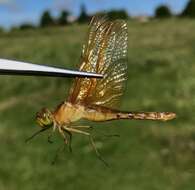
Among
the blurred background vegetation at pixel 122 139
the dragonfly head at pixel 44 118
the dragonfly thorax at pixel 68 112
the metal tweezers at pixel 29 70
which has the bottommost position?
the blurred background vegetation at pixel 122 139

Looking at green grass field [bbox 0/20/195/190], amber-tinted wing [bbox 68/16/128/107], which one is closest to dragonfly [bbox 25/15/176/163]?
amber-tinted wing [bbox 68/16/128/107]

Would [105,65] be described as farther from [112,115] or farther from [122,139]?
[122,139]

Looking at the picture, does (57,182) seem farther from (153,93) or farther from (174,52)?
(174,52)

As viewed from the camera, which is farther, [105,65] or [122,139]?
[122,139]

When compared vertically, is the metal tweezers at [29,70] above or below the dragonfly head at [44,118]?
above

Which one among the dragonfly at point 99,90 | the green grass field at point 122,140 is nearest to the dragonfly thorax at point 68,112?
the dragonfly at point 99,90

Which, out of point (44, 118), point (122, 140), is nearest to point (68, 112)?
point (44, 118)

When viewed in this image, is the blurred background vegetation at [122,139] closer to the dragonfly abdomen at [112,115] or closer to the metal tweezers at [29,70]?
the dragonfly abdomen at [112,115]

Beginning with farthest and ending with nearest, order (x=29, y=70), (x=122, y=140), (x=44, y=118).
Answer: (x=122, y=140)
(x=44, y=118)
(x=29, y=70)
